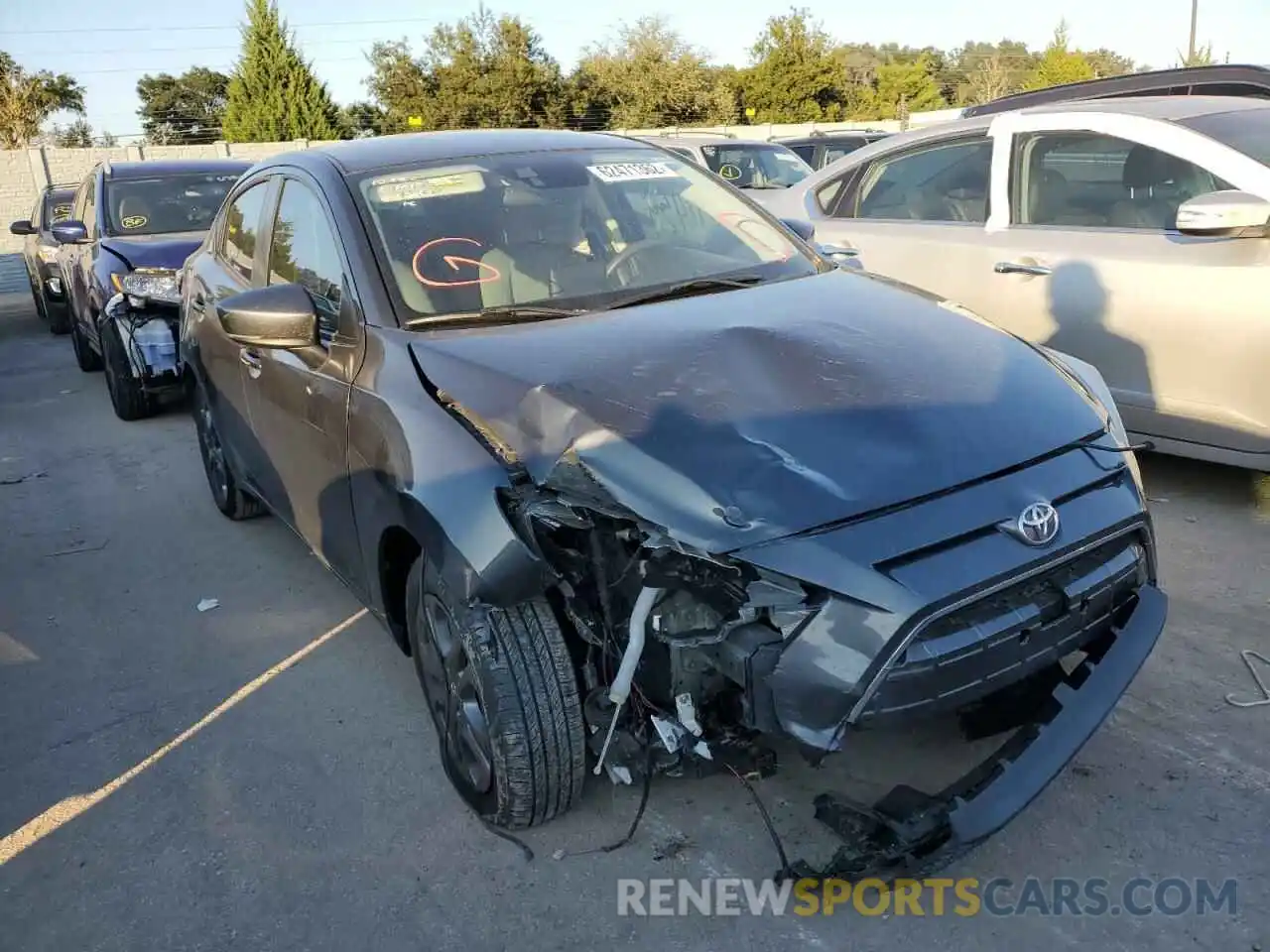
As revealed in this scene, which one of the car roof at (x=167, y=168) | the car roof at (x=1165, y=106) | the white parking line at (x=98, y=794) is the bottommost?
the white parking line at (x=98, y=794)

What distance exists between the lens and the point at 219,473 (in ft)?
16.7

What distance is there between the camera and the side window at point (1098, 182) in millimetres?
4531

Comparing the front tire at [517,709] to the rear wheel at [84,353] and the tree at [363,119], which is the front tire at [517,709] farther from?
the tree at [363,119]

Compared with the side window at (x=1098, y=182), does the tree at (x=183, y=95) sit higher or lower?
higher

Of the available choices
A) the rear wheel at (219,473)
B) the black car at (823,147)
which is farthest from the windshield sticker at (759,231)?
the black car at (823,147)

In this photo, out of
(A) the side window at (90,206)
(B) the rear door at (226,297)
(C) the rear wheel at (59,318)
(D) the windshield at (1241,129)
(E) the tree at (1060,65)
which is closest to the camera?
(B) the rear door at (226,297)

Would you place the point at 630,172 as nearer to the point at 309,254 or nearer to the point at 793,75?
the point at 309,254

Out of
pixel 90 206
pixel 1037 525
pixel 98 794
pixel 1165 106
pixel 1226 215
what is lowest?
pixel 98 794

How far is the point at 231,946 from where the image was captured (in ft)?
7.80

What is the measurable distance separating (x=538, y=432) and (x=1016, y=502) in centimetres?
106

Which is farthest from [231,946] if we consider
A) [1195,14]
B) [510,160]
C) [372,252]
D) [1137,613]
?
[1195,14]

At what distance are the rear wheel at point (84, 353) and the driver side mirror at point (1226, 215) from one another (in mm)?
8499

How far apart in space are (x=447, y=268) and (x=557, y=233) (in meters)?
0.41

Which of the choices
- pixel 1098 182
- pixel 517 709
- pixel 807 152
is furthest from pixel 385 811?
pixel 807 152
